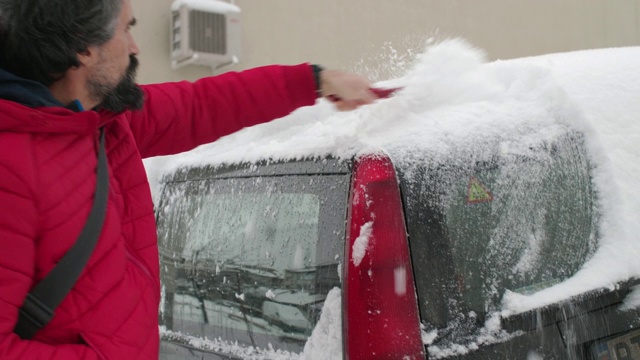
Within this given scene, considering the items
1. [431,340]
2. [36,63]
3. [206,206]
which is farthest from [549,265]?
[36,63]

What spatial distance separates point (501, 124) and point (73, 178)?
1227 mm

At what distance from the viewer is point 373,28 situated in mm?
8391

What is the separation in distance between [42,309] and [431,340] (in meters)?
0.91

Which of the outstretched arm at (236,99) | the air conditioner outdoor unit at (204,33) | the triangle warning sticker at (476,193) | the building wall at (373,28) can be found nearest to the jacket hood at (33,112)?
the outstretched arm at (236,99)

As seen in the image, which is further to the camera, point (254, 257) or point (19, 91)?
point (254, 257)

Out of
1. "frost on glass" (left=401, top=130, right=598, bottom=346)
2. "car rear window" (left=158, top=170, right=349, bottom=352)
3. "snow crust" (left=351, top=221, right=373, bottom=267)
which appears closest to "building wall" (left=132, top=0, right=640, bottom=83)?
"car rear window" (left=158, top=170, right=349, bottom=352)

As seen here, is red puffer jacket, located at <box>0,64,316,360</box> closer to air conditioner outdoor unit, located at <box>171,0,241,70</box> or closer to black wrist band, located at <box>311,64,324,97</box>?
black wrist band, located at <box>311,64,324,97</box>

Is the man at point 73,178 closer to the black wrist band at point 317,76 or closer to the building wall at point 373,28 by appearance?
the black wrist band at point 317,76

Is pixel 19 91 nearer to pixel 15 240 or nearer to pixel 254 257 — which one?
pixel 15 240

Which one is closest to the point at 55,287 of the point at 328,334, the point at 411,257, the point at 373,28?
the point at 328,334

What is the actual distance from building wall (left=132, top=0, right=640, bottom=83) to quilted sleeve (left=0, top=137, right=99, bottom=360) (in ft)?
13.3

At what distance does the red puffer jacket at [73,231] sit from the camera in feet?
4.17

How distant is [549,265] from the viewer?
1.98 meters

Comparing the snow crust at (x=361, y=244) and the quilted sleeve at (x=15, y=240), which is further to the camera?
the snow crust at (x=361, y=244)
